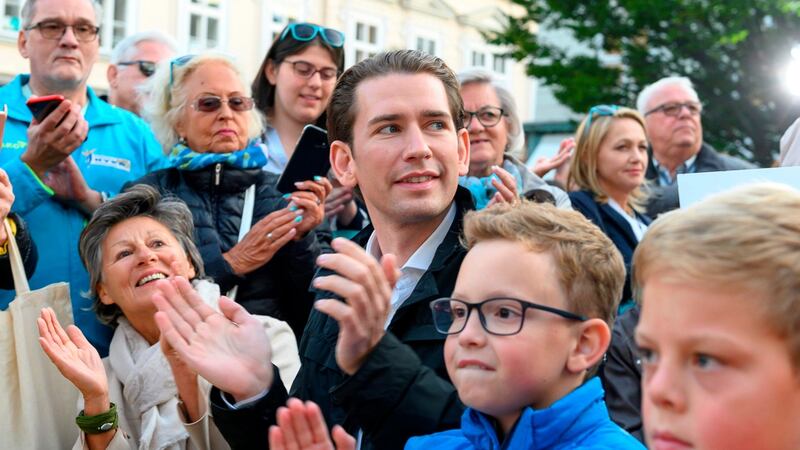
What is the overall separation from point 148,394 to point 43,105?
54.4 inches

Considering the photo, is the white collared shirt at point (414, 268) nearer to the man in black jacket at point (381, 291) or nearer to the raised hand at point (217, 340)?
the man in black jacket at point (381, 291)

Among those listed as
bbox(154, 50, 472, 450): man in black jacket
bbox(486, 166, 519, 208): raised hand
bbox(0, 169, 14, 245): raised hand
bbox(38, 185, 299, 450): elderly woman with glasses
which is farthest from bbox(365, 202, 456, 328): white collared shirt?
bbox(0, 169, 14, 245): raised hand

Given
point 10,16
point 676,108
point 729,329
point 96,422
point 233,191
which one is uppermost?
point 10,16

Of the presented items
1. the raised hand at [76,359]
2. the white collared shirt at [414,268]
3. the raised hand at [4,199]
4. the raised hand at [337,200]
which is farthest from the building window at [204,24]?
the white collared shirt at [414,268]

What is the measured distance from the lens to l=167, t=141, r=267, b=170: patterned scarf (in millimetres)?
4399

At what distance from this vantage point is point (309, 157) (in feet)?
14.3

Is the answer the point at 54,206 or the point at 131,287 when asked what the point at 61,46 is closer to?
the point at 54,206

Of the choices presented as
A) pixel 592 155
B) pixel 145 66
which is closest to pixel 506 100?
pixel 592 155

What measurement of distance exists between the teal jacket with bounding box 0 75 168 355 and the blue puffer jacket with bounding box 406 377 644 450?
2313 millimetres

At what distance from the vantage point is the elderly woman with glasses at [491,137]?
4.71 m

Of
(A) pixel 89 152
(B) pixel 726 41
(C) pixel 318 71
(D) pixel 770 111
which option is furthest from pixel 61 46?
(D) pixel 770 111

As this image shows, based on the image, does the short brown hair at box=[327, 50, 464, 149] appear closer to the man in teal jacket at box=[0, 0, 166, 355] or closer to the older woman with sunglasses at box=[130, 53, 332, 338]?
the older woman with sunglasses at box=[130, 53, 332, 338]

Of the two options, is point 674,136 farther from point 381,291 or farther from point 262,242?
point 381,291

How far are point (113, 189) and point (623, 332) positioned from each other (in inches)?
96.9
